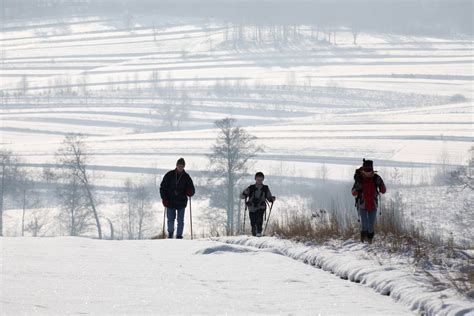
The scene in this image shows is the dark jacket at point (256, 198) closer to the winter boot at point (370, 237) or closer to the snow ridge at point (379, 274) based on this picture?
the snow ridge at point (379, 274)

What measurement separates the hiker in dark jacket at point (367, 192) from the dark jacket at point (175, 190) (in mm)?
4623

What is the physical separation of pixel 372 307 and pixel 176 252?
5110 millimetres

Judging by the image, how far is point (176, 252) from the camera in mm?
12617

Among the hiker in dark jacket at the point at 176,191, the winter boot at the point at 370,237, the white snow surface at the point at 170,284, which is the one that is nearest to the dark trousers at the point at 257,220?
the hiker in dark jacket at the point at 176,191

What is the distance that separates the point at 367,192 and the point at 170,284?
5.23 metres

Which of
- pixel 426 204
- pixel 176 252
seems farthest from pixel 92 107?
pixel 176 252

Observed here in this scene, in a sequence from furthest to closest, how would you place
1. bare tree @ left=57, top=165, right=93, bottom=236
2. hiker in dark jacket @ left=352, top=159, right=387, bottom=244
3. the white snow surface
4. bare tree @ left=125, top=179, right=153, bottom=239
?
1. bare tree @ left=125, top=179, right=153, bottom=239
2. bare tree @ left=57, top=165, right=93, bottom=236
3. hiker in dark jacket @ left=352, top=159, right=387, bottom=244
4. the white snow surface

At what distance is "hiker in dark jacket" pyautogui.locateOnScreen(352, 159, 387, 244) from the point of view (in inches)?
520

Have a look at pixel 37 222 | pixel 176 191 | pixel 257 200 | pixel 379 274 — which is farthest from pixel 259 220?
pixel 37 222

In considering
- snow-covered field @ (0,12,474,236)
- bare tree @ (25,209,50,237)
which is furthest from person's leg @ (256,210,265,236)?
bare tree @ (25,209,50,237)

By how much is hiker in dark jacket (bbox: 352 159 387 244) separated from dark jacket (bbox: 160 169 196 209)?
4623 millimetres

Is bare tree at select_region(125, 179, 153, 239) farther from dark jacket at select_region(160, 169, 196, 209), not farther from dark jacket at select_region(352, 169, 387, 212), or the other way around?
dark jacket at select_region(352, 169, 387, 212)

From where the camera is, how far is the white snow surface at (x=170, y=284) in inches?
297

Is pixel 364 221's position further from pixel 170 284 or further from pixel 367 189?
pixel 170 284
